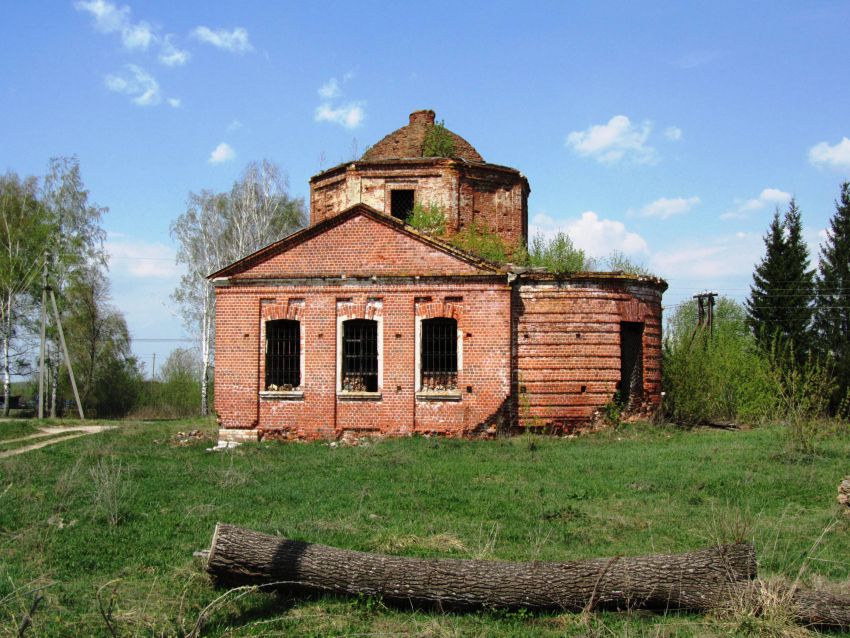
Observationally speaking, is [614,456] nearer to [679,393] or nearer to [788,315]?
[679,393]

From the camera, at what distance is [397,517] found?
344 inches

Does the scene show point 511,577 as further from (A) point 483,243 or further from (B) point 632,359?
(A) point 483,243

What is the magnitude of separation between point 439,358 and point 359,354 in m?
1.95

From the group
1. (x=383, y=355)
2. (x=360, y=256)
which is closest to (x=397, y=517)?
(x=383, y=355)

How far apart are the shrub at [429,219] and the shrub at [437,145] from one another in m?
2.19

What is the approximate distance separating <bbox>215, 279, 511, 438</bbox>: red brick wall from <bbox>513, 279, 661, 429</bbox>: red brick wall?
1.87 ft

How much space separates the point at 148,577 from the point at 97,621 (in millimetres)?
1132

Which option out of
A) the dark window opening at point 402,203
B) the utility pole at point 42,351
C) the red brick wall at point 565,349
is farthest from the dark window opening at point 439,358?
the utility pole at point 42,351

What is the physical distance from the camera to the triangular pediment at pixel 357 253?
55.3 ft

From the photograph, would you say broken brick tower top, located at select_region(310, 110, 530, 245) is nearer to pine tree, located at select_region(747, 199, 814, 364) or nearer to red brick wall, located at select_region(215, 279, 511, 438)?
red brick wall, located at select_region(215, 279, 511, 438)

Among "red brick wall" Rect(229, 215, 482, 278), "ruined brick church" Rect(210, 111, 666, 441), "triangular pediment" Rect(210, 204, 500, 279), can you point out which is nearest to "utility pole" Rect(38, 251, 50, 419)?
"ruined brick church" Rect(210, 111, 666, 441)

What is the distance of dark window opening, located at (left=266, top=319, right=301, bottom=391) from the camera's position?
56.2ft

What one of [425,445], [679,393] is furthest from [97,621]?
[679,393]

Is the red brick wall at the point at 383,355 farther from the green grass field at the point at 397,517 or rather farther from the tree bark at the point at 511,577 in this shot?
the tree bark at the point at 511,577
